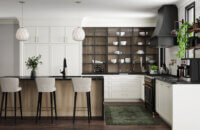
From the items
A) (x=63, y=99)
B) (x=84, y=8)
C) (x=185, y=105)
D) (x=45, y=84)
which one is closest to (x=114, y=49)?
(x=84, y=8)

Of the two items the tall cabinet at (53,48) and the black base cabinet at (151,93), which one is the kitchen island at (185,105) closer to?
the black base cabinet at (151,93)

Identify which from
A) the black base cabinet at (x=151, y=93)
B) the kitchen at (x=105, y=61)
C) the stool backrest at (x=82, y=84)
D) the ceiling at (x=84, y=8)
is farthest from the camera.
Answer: the ceiling at (x=84, y=8)

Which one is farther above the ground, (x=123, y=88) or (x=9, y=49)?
(x=9, y=49)

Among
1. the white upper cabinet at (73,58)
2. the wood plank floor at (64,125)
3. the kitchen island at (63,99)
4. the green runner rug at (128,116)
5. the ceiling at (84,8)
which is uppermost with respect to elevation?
the ceiling at (84,8)

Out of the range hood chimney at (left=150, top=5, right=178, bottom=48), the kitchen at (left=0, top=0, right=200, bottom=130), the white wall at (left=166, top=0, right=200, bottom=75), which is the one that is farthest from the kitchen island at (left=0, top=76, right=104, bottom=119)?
the white wall at (left=166, top=0, right=200, bottom=75)

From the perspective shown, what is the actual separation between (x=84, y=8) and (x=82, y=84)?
Result: 262 cm

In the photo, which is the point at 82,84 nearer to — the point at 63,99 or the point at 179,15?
the point at 63,99

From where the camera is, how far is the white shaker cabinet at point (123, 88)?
830 centimetres

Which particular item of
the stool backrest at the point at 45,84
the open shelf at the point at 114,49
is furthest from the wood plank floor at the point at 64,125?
the open shelf at the point at 114,49

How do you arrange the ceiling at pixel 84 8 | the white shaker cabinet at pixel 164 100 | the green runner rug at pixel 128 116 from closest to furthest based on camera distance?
the white shaker cabinet at pixel 164 100 → the green runner rug at pixel 128 116 → the ceiling at pixel 84 8

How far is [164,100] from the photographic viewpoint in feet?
17.2

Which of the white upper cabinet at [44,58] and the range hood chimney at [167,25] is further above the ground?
the range hood chimney at [167,25]

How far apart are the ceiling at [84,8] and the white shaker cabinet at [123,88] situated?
6.85 feet

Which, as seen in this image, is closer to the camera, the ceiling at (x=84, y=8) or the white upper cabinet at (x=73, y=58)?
the ceiling at (x=84, y=8)
